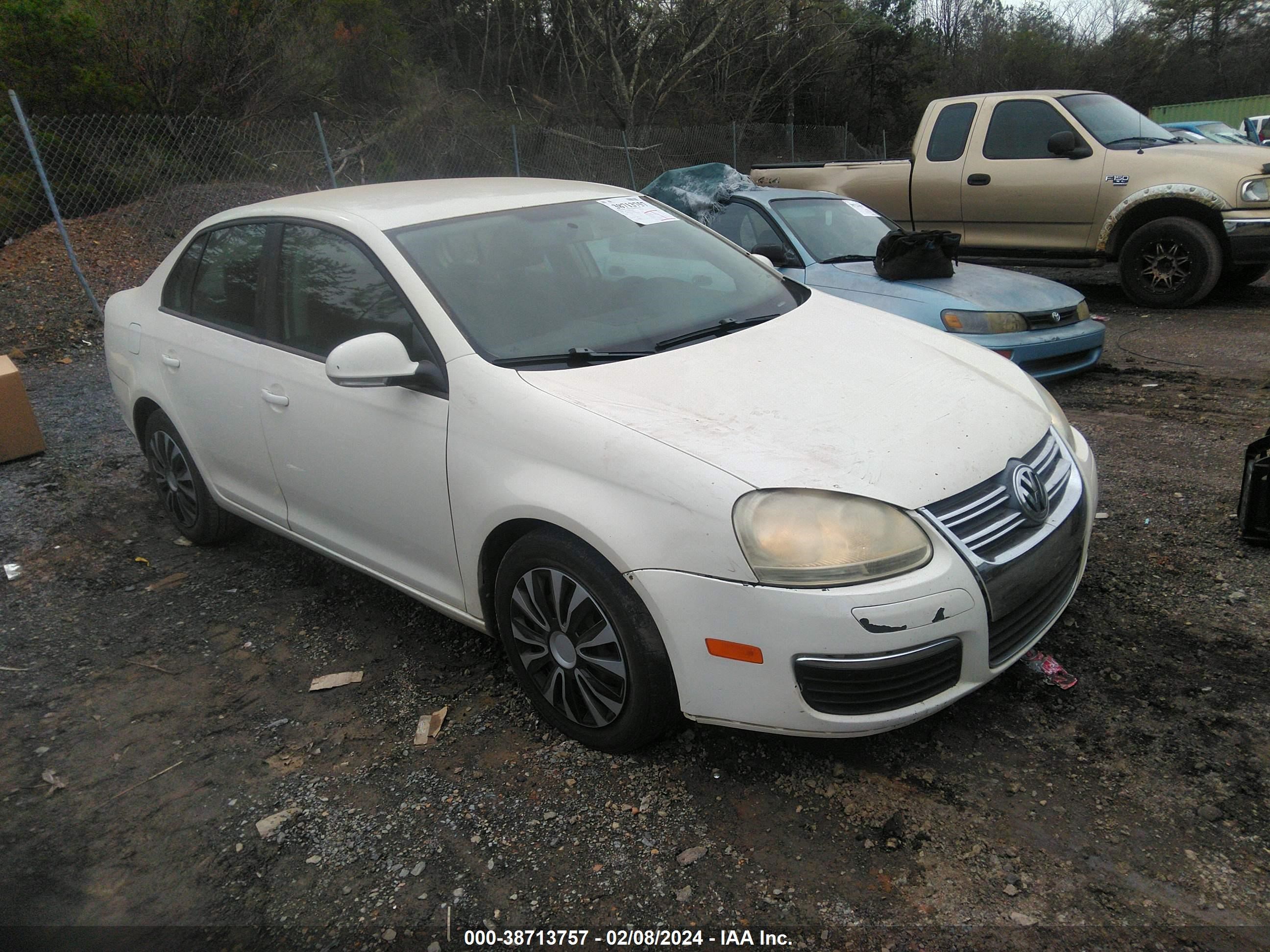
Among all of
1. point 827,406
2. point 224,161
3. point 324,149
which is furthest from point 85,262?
point 827,406

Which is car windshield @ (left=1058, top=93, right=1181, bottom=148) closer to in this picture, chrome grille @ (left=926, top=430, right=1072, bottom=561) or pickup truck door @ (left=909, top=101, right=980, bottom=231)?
pickup truck door @ (left=909, top=101, right=980, bottom=231)

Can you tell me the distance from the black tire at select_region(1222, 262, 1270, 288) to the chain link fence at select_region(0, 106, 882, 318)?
7823 mm

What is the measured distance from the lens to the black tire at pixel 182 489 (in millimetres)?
4266

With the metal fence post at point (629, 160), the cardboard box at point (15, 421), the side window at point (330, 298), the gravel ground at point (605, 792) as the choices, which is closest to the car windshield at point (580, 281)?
the side window at point (330, 298)

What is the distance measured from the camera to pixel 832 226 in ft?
22.2

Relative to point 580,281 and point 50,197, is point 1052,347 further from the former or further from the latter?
point 50,197

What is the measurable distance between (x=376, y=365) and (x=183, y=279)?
194 centimetres

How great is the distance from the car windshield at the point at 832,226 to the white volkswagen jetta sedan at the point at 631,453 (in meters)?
2.85

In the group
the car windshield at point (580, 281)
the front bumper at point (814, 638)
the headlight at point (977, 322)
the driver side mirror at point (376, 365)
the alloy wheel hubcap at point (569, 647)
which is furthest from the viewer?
the headlight at point (977, 322)

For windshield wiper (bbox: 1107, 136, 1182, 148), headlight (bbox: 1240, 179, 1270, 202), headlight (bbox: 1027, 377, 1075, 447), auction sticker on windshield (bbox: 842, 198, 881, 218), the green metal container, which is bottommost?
headlight (bbox: 1027, 377, 1075, 447)

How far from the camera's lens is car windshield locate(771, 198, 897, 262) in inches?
257

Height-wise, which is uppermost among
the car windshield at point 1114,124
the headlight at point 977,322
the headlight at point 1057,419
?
the car windshield at point 1114,124

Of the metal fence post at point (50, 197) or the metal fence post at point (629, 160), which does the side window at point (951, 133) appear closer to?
the metal fence post at point (629, 160)

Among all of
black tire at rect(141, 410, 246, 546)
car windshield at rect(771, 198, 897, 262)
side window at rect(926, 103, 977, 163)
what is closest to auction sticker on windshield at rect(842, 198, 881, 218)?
car windshield at rect(771, 198, 897, 262)
